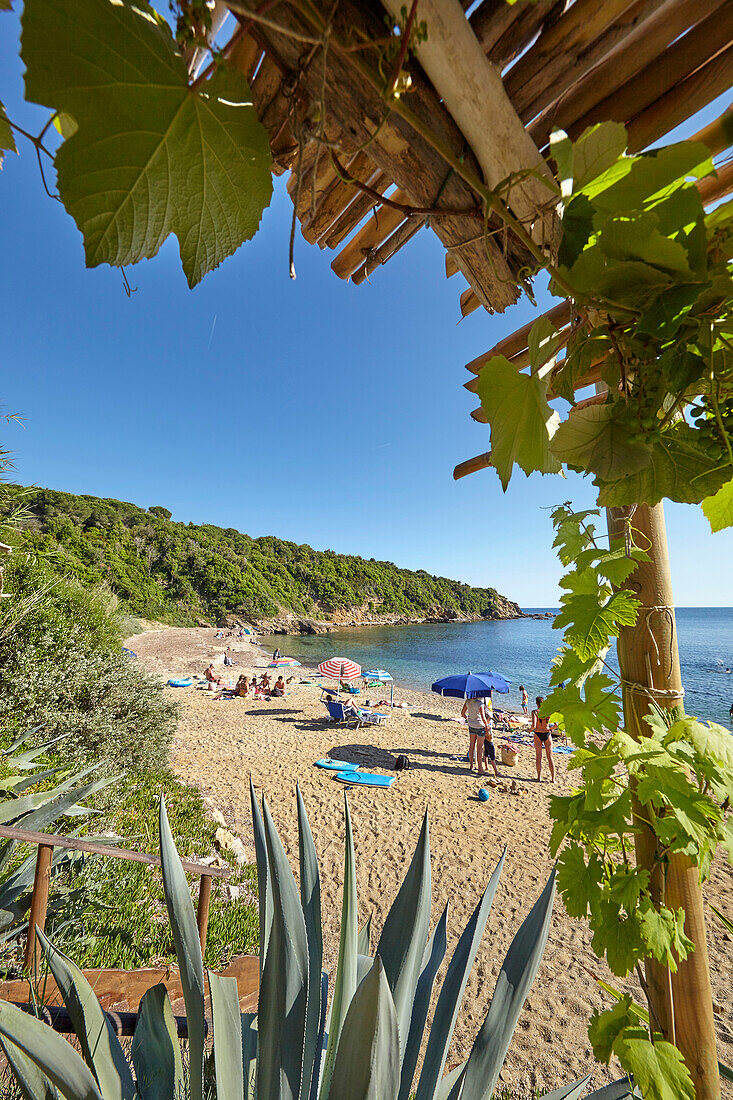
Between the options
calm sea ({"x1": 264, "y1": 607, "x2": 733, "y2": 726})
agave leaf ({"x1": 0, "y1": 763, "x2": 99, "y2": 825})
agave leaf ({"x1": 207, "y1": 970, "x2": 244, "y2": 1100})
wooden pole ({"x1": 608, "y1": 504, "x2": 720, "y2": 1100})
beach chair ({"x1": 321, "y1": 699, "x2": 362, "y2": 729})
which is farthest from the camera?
calm sea ({"x1": 264, "y1": 607, "x2": 733, "y2": 726})

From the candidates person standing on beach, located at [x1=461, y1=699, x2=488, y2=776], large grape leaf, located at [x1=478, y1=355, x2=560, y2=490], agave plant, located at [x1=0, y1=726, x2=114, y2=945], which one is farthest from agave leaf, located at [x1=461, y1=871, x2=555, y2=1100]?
person standing on beach, located at [x1=461, y1=699, x2=488, y2=776]

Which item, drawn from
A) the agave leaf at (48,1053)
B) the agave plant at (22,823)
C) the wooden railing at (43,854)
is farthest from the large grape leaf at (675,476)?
the agave plant at (22,823)

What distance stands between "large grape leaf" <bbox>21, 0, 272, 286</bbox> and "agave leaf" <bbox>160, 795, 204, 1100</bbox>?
1009mm

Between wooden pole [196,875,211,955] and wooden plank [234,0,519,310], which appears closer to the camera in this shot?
wooden plank [234,0,519,310]

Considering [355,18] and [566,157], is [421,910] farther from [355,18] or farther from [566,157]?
[355,18]

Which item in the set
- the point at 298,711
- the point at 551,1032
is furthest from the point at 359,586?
the point at 551,1032

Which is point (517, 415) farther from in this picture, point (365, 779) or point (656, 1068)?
point (365, 779)

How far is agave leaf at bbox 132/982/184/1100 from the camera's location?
92 cm

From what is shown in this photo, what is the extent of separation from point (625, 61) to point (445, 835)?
730cm

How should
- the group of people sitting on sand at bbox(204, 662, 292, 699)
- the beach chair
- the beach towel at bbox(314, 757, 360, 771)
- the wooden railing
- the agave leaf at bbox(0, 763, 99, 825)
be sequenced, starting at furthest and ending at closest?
the group of people sitting on sand at bbox(204, 662, 292, 699) → the beach chair → the beach towel at bbox(314, 757, 360, 771) → the agave leaf at bbox(0, 763, 99, 825) → the wooden railing

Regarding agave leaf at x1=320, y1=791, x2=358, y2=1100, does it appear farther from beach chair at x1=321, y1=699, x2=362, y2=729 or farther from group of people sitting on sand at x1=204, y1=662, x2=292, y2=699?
group of people sitting on sand at x1=204, y1=662, x2=292, y2=699

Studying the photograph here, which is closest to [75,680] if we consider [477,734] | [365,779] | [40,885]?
[40,885]

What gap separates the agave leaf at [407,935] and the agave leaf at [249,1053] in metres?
0.34

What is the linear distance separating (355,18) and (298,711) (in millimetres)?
14477
